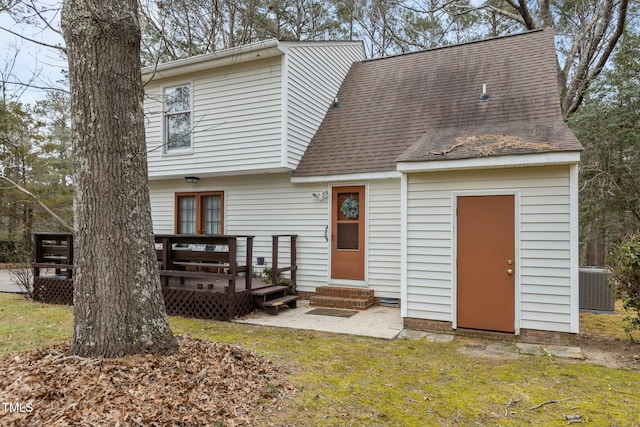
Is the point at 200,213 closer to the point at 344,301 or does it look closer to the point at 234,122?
Answer: the point at 234,122

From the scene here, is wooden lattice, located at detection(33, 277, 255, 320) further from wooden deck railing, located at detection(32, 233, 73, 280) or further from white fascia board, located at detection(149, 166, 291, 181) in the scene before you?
white fascia board, located at detection(149, 166, 291, 181)

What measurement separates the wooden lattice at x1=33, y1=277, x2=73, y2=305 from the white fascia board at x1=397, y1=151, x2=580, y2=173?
22.9 feet

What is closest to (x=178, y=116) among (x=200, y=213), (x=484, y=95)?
(x=200, y=213)

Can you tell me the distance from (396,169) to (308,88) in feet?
11.1

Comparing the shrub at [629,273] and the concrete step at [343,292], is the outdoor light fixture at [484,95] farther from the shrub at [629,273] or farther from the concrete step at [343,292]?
the concrete step at [343,292]

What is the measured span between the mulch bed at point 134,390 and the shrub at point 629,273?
4407mm

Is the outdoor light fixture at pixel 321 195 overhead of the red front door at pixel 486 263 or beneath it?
overhead

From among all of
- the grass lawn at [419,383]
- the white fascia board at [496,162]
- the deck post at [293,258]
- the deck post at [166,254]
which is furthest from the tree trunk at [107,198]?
the deck post at [293,258]

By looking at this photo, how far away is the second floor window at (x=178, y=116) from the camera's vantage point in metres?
8.97

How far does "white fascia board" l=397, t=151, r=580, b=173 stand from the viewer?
15.6ft

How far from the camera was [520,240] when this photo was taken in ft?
16.9

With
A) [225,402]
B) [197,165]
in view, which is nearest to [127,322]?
[225,402]

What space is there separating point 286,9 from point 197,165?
9.26m

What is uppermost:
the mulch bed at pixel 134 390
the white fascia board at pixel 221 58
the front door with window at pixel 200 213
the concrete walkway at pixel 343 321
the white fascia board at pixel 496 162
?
the white fascia board at pixel 221 58
